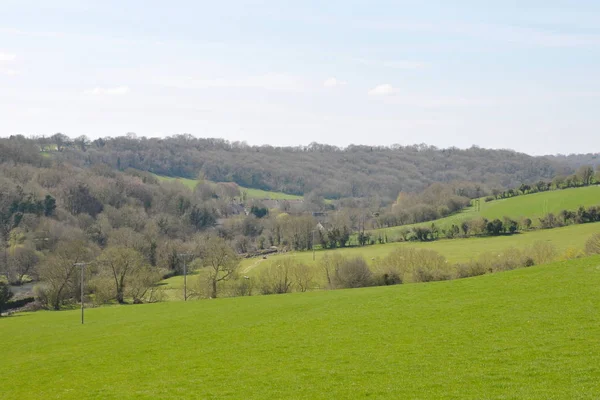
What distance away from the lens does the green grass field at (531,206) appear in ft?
350

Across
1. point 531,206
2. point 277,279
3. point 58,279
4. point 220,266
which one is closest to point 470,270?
point 277,279

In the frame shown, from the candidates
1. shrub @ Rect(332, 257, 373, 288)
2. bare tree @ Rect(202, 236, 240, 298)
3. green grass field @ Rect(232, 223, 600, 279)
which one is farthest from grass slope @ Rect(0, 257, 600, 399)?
green grass field @ Rect(232, 223, 600, 279)

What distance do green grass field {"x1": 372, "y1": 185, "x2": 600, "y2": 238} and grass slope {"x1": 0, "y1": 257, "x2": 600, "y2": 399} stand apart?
243 feet

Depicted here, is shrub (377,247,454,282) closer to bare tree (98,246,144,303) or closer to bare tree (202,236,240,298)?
bare tree (202,236,240,298)

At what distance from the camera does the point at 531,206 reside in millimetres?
113250

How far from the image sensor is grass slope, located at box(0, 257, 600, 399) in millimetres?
19844

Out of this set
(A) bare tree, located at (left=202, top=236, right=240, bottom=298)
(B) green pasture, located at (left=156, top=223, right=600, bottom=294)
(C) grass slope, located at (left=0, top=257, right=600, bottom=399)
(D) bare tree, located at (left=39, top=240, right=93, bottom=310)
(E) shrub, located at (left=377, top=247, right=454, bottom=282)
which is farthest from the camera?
(B) green pasture, located at (left=156, top=223, right=600, bottom=294)

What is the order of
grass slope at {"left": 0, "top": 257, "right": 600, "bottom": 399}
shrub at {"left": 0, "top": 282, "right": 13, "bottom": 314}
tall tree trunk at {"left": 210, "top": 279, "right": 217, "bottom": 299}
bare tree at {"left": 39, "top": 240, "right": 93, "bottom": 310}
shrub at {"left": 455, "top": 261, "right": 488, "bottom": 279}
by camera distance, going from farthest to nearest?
tall tree trunk at {"left": 210, "top": 279, "right": 217, "bottom": 299} < bare tree at {"left": 39, "top": 240, "right": 93, "bottom": 310} < shrub at {"left": 0, "top": 282, "right": 13, "bottom": 314} < shrub at {"left": 455, "top": 261, "right": 488, "bottom": 279} < grass slope at {"left": 0, "top": 257, "right": 600, "bottom": 399}

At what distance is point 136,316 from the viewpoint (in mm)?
46812

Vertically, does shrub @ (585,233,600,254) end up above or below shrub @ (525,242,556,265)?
above

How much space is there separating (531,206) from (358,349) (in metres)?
96.4

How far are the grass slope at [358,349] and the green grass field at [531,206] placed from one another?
74006 millimetres

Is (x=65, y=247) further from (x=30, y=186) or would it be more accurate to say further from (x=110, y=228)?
(x=30, y=186)

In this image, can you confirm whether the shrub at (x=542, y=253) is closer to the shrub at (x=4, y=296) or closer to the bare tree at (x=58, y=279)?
the bare tree at (x=58, y=279)
